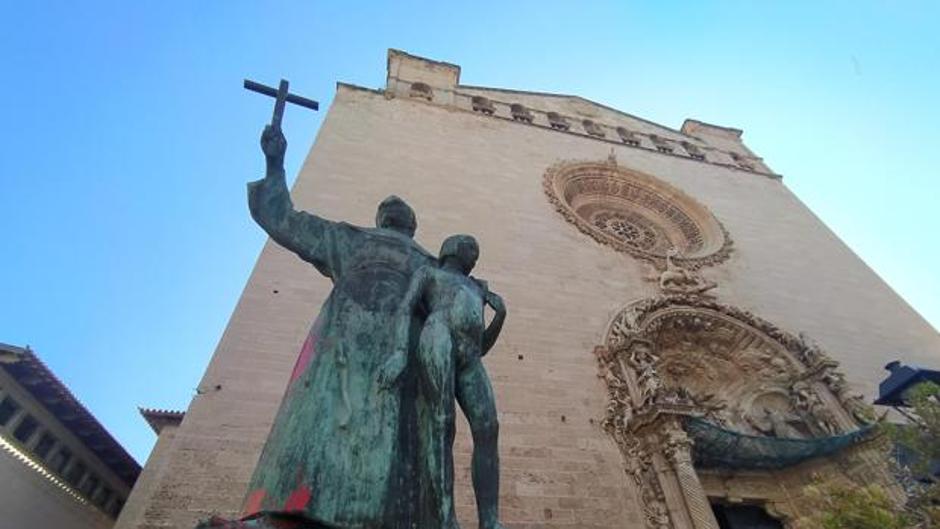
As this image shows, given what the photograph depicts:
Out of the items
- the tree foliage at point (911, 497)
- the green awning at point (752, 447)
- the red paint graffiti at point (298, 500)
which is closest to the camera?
the red paint graffiti at point (298, 500)

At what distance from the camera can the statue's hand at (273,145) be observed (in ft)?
8.23

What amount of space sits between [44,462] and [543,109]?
12.6m

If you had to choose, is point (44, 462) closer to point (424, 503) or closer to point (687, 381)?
point (424, 503)

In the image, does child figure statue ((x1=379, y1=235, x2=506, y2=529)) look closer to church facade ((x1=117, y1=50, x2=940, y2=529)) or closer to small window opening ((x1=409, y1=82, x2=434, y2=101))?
church facade ((x1=117, y1=50, x2=940, y2=529))

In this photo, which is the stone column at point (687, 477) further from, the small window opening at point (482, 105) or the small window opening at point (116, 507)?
the small window opening at point (116, 507)

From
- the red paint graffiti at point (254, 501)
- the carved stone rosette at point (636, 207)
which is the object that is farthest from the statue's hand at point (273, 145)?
the carved stone rosette at point (636, 207)

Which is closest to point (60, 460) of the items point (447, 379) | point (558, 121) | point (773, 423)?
point (447, 379)

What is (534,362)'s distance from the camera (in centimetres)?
583

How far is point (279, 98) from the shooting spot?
274 cm

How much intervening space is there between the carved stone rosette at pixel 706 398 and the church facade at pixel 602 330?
2cm

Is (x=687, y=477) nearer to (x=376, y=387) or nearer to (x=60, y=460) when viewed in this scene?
(x=376, y=387)

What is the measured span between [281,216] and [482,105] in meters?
10.8

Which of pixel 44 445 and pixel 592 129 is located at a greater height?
pixel 592 129

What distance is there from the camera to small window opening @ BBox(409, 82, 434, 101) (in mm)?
11904
